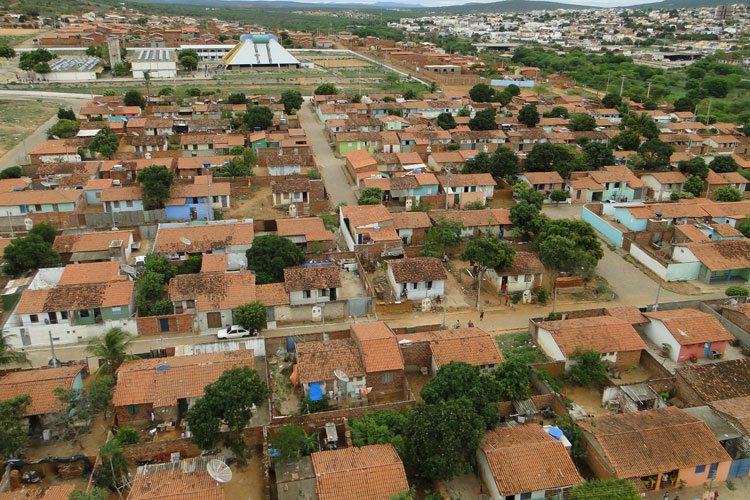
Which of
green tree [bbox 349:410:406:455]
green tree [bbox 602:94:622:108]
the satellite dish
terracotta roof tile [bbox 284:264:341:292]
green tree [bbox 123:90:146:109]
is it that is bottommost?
green tree [bbox 349:410:406:455]

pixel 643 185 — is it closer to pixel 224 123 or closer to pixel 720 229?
pixel 720 229

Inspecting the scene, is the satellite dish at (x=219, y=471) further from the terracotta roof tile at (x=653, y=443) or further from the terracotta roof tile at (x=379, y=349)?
the terracotta roof tile at (x=653, y=443)

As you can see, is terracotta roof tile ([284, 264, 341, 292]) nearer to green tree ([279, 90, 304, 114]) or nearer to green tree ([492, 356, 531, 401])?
green tree ([492, 356, 531, 401])

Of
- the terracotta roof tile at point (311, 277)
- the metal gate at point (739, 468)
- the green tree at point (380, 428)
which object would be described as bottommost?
the metal gate at point (739, 468)

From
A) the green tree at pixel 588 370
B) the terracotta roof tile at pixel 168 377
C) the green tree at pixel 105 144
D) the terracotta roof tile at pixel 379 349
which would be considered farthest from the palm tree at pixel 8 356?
the green tree at pixel 105 144

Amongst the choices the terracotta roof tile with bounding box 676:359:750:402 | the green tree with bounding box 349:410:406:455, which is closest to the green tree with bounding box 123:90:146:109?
the green tree with bounding box 349:410:406:455

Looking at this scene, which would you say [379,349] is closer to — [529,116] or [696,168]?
[696,168]

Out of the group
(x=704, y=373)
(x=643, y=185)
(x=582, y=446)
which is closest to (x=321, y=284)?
(x=582, y=446)
